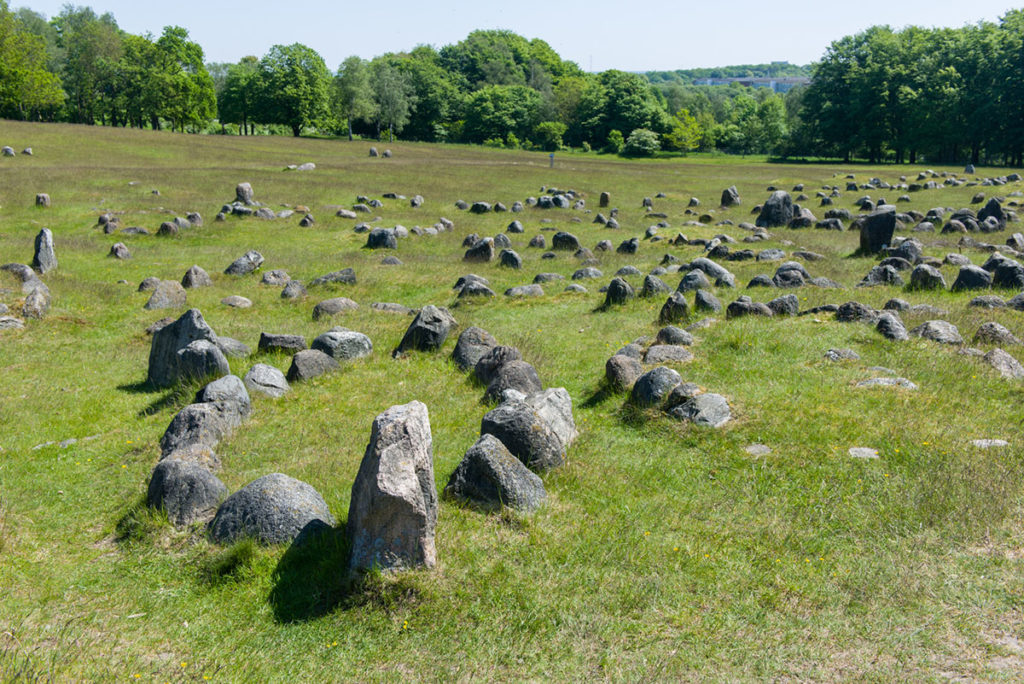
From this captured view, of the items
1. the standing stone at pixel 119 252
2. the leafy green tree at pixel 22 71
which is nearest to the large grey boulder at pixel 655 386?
the standing stone at pixel 119 252

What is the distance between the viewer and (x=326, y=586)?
26.7 feet

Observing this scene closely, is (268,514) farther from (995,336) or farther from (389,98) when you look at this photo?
(389,98)

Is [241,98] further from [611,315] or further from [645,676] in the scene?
[645,676]

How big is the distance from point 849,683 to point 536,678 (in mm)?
2768

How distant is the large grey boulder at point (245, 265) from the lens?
27.1 meters

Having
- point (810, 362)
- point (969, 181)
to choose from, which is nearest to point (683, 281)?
point (810, 362)

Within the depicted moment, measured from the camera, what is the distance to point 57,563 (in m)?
8.94

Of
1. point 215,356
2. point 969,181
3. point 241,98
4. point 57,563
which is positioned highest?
point 241,98

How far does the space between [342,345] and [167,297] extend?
9.37 m

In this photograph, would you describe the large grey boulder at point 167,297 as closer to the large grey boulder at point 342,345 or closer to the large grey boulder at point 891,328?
the large grey boulder at point 342,345

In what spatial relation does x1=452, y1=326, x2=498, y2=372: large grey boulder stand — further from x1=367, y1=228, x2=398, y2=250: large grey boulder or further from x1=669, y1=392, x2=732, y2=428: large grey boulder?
x1=367, y1=228, x2=398, y2=250: large grey boulder

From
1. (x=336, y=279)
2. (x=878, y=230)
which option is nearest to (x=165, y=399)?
(x=336, y=279)

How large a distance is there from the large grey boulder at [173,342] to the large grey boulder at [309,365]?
1.97 m

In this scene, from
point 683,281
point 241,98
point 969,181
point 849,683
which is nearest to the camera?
point 849,683
